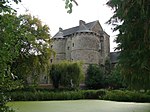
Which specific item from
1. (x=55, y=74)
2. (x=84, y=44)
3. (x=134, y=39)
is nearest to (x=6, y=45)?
(x=134, y=39)

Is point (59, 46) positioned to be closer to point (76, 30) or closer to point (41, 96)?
point (76, 30)

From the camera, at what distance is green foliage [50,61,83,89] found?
28984 mm

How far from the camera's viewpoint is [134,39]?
7578 millimetres

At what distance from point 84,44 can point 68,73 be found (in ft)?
41.5

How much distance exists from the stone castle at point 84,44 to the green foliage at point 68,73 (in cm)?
873

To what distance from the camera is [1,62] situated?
278 cm

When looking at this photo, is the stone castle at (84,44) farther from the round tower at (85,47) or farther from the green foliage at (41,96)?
the green foliage at (41,96)

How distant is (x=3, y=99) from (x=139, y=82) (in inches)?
239

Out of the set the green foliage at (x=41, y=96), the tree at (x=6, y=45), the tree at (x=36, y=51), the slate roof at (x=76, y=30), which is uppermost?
the slate roof at (x=76, y=30)

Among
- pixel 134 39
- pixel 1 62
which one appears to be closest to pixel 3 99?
pixel 1 62

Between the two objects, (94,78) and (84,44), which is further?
(84,44)

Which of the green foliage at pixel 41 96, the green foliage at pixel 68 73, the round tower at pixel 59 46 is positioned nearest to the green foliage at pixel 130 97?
the green foliage at pixel 41 96

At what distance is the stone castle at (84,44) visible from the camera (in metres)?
41.3

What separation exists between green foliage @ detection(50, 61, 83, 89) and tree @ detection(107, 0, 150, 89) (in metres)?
20.6
